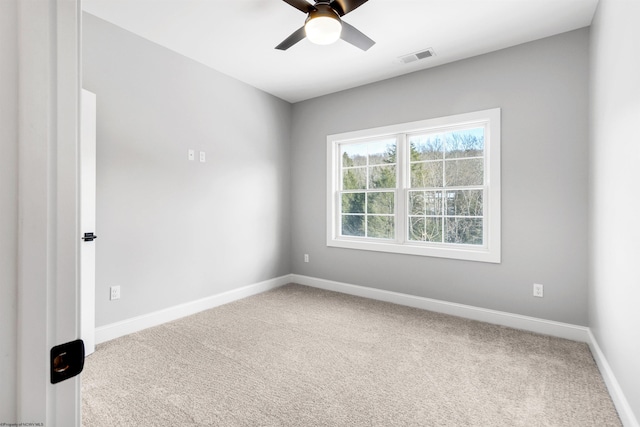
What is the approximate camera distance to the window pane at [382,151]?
4.04 meters

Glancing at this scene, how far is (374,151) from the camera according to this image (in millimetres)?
4207

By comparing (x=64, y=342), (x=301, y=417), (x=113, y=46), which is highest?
(x=113, y=46)

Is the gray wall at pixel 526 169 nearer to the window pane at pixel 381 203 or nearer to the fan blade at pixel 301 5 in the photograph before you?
the window pane at pixel 381 203

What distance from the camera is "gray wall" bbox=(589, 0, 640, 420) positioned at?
64.1 inches

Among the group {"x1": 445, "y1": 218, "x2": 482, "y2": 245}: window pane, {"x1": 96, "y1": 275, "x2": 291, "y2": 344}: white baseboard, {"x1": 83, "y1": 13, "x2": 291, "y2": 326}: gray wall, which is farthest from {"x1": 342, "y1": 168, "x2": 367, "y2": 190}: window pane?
{"x1": 96, "y1": 275, "x2": 291, "y2": 344}: white baseboard

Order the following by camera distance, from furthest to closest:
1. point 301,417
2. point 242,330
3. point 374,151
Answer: point 374,151 < point 242,330 < point 301,417

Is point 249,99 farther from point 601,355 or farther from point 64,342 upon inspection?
point 601,355

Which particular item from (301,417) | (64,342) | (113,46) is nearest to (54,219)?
(64,342)

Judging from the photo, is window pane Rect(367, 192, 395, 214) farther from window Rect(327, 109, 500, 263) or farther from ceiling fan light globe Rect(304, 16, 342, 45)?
ceiling fan light globe Rect(304, 16, 342, 45)

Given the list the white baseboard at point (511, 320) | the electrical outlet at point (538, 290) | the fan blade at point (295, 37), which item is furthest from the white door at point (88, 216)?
the electrical outlet at point (538, 290)

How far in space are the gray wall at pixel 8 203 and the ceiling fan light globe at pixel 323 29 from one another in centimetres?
206

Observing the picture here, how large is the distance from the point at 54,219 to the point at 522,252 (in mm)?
3534

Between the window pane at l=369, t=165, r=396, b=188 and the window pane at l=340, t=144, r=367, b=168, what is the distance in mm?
206

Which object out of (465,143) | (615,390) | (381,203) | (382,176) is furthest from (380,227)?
(615,390)
